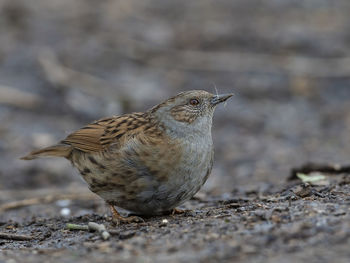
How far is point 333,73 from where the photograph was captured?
11.9 metres

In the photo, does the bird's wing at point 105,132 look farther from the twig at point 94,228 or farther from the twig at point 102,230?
the twig at point 102,230

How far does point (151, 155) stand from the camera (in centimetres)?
552

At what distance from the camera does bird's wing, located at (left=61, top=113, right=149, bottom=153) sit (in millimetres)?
5945

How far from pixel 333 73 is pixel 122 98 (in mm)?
4052

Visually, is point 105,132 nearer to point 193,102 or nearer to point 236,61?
point 193,102

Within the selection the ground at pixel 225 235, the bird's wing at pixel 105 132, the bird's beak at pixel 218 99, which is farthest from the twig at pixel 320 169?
the bird's wing at pixel 105 132

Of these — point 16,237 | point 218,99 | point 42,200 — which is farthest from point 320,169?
point 16,237

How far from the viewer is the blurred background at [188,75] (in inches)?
380

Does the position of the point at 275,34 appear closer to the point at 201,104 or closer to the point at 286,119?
the point at 286,119

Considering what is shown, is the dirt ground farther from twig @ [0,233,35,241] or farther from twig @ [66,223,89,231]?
twig @ [66,223,89,231]

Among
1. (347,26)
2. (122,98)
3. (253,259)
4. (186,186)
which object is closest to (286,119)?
(122,98)

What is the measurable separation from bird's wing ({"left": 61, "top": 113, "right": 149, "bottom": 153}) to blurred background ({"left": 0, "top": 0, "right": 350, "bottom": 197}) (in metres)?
1.96

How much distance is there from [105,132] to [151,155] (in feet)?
2.67

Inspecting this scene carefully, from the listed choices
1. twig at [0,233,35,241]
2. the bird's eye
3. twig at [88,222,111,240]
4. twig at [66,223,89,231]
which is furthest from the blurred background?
twig at [0,233,35,241]
